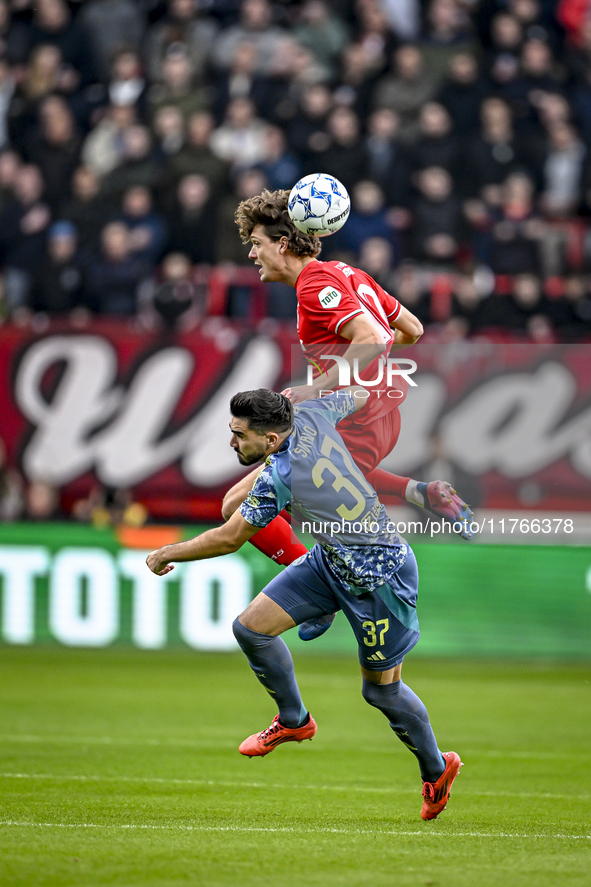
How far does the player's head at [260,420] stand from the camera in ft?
19.6

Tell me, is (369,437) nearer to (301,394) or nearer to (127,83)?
(301,394)

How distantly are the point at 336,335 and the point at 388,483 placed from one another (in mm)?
1014

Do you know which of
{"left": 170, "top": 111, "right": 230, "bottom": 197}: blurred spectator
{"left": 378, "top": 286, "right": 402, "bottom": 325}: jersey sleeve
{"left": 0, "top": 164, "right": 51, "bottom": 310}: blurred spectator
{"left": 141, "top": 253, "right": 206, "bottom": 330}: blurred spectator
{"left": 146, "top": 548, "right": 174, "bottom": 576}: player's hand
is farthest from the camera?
{"left": 170, "top": 111, "right": 230, "bottom": 197}: blurred spectator

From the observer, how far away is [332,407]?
21.0ft

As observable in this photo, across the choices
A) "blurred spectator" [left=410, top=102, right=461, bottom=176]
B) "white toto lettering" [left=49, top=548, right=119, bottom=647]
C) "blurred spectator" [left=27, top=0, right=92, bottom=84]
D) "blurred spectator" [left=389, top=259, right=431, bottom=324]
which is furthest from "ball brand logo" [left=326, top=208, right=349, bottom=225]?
"blurred spectator" [left=27, top=0, right=92, bottom=84]

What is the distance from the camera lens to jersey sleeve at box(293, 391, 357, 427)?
6340 millimetres

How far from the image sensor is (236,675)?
42.2ft

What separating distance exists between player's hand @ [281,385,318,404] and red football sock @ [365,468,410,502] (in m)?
0.76

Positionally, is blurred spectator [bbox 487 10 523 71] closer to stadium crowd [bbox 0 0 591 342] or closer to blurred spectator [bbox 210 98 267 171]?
stadium crowd [bbox 0 0 591 342]

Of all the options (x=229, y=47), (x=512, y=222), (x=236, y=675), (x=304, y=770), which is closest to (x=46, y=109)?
(x=229, y=47)

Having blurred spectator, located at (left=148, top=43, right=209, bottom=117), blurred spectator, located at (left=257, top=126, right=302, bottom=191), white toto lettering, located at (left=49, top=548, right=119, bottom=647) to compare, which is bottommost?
white toto lettering, located at (left=49, top=548, right=119, bottom=647)

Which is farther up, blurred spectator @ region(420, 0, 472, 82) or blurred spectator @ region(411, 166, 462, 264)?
blurred spectator @ region(420, 0, 472, 82)

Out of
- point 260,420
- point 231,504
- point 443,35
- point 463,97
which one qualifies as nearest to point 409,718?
point 231,504

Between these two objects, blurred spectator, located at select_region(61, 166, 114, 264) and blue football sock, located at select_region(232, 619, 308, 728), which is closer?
blue football sock, located at select_region(232, 619, 308, 728)
